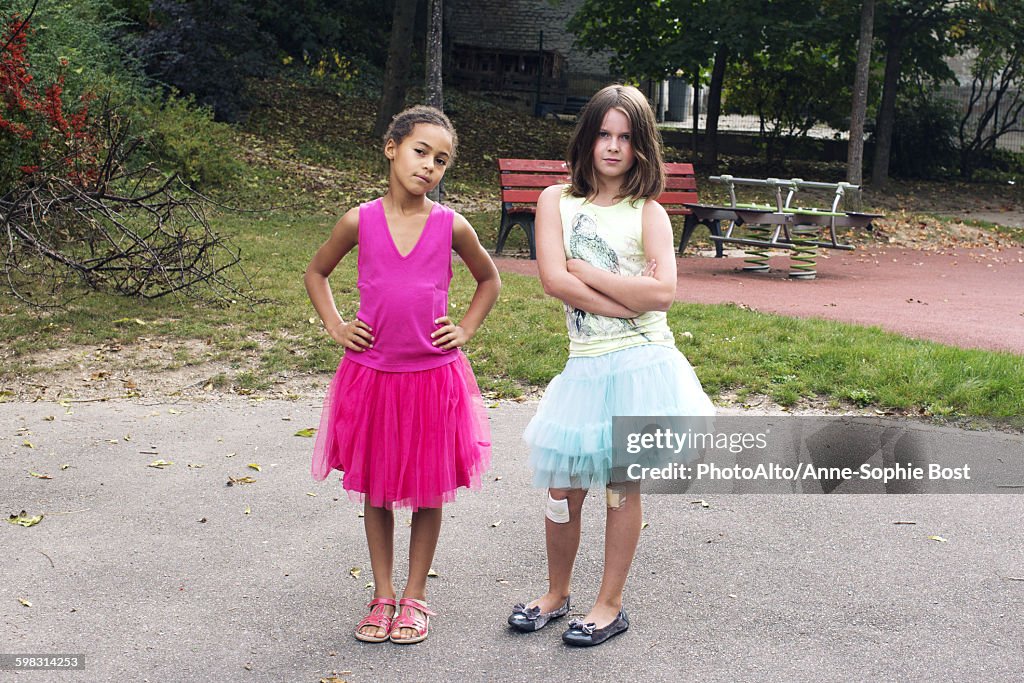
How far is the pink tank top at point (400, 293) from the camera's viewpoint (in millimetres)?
3535

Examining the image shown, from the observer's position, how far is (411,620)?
3.58 meters

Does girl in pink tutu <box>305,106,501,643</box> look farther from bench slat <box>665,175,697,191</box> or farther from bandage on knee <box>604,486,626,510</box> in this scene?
bench slat <box>665,175,697,191</box>

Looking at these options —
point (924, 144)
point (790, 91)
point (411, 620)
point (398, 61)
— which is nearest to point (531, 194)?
point (398, 61)

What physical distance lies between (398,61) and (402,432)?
688 inches

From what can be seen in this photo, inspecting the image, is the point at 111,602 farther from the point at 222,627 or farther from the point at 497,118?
the point at 497,118

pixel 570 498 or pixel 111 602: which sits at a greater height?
pixel 570 498

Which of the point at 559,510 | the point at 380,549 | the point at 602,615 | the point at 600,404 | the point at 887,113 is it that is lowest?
the point at 602,615

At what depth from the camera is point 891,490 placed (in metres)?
5.02

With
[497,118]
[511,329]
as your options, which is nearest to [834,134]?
[497,118]

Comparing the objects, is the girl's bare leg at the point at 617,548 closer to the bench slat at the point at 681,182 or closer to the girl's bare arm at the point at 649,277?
the girl's bare arm at the point at 649,277

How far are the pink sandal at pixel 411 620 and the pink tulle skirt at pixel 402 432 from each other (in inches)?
12.7

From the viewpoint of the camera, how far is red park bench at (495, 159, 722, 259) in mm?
12609

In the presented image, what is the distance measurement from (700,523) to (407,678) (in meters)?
1.72

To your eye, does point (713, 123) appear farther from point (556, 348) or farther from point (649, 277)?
point (649, 277)
